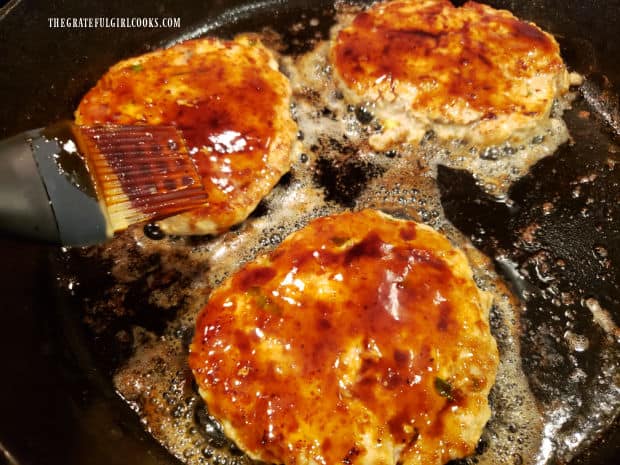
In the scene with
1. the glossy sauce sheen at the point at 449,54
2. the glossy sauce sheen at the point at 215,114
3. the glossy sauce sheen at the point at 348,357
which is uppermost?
the glossy sauce sheen at the point at 449,54

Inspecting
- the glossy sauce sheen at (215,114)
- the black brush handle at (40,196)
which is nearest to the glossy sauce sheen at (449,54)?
the glossy sauce sheen at (215,114)

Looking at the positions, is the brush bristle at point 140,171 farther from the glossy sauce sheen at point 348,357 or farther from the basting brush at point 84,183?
the glossy sauce sheen at point 348,357

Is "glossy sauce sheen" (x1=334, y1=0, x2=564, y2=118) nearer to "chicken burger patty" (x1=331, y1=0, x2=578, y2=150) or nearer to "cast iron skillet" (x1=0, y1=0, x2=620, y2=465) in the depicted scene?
"chicken burger patty" (x1=331, y1=0, x2=578, y2=150)

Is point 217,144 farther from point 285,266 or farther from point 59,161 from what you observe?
point 59,161

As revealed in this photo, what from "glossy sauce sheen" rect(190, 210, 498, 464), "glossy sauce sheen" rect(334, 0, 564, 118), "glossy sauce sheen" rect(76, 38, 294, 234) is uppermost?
"glossy sauce sheen" rect(334, 0, 564, 118)

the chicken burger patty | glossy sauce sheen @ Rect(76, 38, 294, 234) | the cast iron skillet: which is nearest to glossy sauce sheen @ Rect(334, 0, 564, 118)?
the chicken burger patty

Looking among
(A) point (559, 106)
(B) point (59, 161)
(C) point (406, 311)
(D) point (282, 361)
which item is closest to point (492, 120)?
(A) point (559, 106)

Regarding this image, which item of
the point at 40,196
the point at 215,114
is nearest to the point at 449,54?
the point at 215,114
